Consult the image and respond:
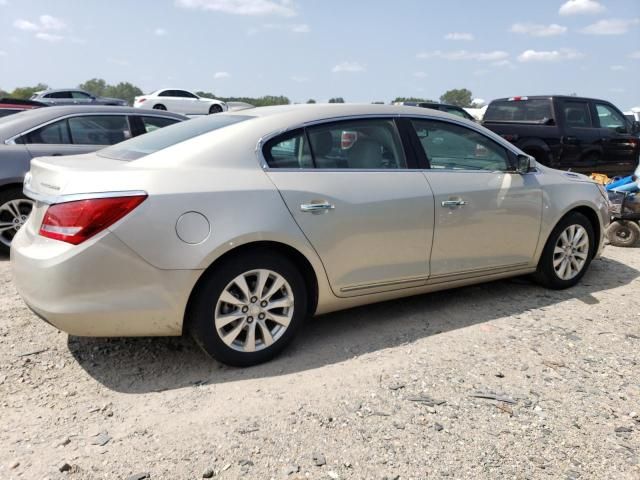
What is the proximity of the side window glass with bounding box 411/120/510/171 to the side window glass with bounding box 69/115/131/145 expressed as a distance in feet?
12.3

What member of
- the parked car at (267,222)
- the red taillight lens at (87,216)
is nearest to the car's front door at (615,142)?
the parked car at (267,222)

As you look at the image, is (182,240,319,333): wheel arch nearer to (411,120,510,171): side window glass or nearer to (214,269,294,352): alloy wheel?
(214,269,294,352): alloy wheel

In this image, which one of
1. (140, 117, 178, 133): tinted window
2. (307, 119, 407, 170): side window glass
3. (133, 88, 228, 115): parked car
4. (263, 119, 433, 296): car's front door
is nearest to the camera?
(263, 119, 433, 296): car's front door

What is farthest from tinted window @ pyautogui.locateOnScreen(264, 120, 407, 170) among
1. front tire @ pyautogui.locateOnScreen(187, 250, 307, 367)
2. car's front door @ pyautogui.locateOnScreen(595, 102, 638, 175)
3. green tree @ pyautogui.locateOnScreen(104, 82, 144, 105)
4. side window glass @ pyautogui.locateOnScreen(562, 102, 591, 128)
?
green tree @ pyautogui.locateOnScreen(104, 82, 144, 105)

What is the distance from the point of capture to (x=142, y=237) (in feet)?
9.43

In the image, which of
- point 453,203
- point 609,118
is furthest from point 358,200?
point 609,118

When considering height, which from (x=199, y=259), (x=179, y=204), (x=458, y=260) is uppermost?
(x=179, y=204)

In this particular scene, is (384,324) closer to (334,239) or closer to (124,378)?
(334,239)

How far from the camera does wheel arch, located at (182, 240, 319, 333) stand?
10.2 ft

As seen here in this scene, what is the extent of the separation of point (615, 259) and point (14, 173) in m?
6.29

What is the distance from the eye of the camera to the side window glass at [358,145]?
3.61 metres

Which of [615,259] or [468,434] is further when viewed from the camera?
[615,259]

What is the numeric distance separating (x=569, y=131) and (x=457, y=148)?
7.14 metres

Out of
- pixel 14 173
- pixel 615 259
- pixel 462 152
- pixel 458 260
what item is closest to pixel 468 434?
pixel 458 260
